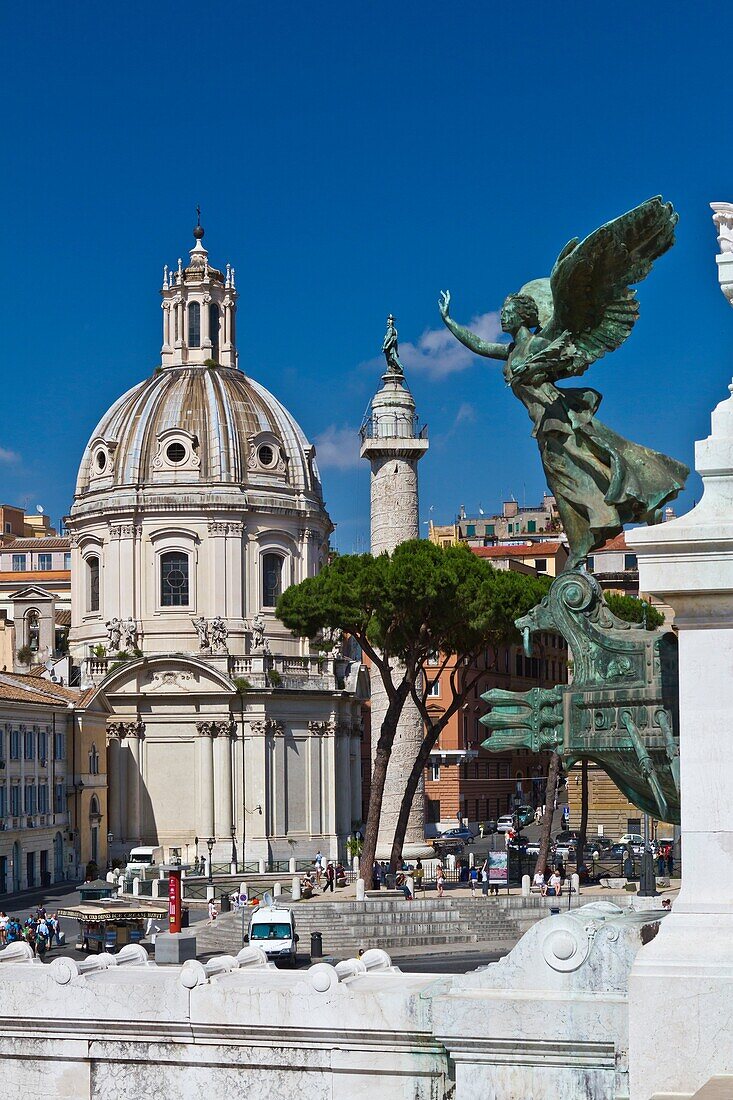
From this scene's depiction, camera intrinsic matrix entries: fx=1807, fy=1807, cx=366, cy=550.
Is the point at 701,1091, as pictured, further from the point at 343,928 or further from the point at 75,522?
the point at 75,522

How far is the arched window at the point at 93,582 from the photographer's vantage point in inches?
3211

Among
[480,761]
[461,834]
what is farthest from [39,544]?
[461,834]

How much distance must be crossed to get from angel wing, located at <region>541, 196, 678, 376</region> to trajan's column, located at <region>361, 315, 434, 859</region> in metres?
49.1

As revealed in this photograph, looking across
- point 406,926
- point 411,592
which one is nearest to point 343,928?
point 406,926

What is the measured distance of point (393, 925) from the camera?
41.8 metres

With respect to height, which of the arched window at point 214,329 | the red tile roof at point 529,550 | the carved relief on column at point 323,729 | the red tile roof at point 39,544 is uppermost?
Result: the arched window at point 214,329

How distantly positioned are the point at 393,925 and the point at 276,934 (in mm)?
5551

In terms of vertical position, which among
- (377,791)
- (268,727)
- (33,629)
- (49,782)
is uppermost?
(33,629)

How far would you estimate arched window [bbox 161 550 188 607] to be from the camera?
79.2 m

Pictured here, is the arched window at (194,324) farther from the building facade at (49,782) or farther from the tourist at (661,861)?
the tourist at (661,861)

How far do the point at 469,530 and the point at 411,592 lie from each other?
73.8m

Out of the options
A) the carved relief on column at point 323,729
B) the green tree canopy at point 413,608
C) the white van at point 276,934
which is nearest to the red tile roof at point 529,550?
the carved relief on column at point 323,729

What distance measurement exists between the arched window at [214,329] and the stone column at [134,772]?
736 inches

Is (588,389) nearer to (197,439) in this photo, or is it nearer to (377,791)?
(377,791)
